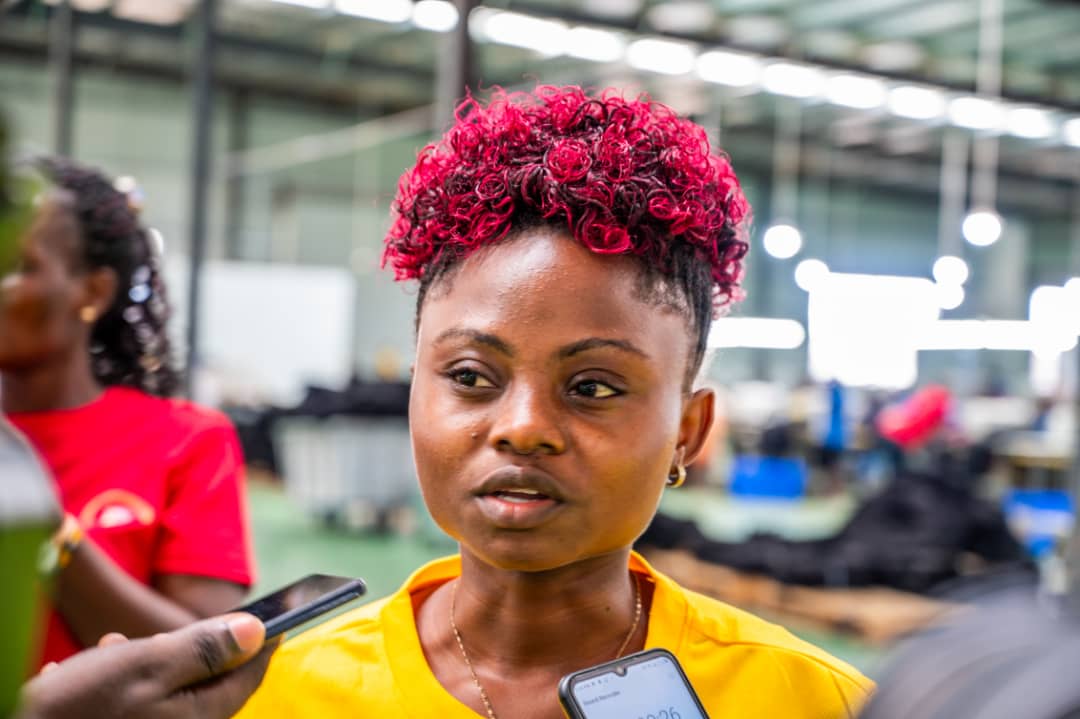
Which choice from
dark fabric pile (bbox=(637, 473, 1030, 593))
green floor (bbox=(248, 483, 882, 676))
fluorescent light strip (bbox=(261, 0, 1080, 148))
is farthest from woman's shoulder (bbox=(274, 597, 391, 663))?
fluorescent light strip (bbox=(261, 0, 1080, 148))

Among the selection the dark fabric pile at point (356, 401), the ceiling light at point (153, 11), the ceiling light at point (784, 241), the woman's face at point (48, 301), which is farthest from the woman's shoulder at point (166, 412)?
the ceiling light at point (153, 11)

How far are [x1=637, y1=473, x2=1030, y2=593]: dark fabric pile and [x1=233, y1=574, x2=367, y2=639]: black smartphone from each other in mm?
4558

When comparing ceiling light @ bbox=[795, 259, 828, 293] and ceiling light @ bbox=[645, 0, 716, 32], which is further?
ceiling light @ bbox=[795, 259, 828, 293]

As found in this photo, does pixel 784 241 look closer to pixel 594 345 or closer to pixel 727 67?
pixel 727 67

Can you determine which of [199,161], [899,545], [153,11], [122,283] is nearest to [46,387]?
[122,283]

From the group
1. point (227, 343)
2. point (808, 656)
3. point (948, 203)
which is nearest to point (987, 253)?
point (948, 203)

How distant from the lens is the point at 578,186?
97 centimetres

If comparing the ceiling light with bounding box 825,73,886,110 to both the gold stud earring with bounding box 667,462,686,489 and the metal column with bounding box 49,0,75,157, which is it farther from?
the gold stud earring with bounding box 667,462,686,489

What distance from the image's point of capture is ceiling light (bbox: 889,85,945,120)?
32.8ft

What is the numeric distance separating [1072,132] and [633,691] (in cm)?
1028

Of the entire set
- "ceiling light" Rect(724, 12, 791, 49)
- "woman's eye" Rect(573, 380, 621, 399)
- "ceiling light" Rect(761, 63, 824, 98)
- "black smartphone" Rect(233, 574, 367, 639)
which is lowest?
"black smartphone" Rect(233, 574, 367, 639)

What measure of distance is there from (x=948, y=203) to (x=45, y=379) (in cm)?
1021

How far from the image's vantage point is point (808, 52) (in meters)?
10.0

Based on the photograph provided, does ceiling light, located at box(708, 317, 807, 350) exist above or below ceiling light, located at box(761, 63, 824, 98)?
below
